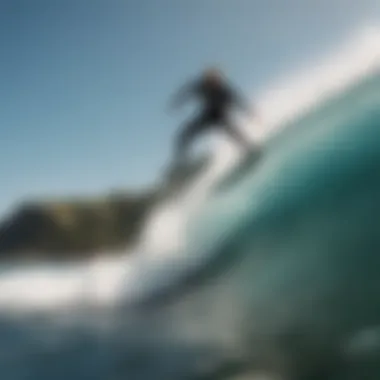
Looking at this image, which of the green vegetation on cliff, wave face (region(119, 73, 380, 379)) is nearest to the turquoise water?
wave face (region(119, 73, 380, 379))

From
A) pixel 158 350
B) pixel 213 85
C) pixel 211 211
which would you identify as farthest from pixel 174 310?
pixel 213 85

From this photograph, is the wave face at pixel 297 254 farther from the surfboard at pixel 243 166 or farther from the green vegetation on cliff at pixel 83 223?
the green vegetation on cliff at pixel 83 223

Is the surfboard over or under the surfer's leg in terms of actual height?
under

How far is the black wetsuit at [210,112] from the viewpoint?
266 centimetres

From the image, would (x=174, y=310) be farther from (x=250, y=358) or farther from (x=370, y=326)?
(x=370, y=326)

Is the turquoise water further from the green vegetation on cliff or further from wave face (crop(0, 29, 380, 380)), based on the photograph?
the green vegetation on cliff

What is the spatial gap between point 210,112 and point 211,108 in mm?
14

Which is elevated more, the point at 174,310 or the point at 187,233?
the point at 187,233

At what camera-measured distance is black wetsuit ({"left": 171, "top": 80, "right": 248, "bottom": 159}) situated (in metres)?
2.66

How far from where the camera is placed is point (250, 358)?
2.59 meters

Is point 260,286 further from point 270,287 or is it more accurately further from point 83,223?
point 83,223

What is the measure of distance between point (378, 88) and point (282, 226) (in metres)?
0.55

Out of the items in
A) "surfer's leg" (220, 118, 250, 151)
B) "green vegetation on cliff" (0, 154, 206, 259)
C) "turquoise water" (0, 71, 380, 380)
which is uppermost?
"surfer's leg" (220, 118, 250, 151)

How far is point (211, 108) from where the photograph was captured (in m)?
2.71
